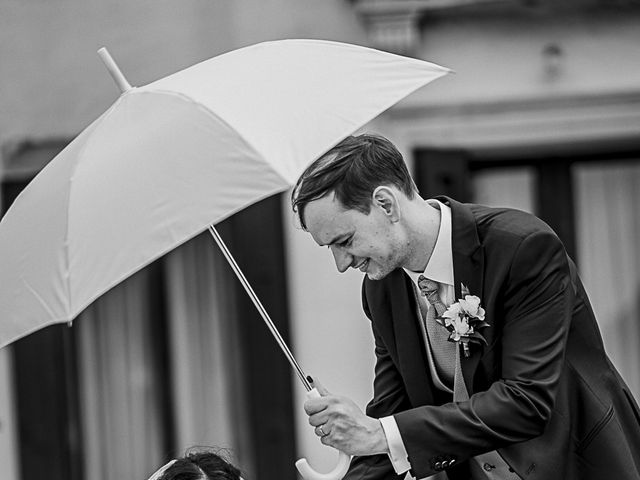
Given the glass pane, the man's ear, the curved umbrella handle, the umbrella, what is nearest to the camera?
the umbrella

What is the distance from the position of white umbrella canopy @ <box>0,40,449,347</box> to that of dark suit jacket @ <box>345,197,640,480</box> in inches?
16.5

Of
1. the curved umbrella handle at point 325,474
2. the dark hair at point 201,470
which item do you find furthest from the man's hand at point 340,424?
the dark hair at point 201,470

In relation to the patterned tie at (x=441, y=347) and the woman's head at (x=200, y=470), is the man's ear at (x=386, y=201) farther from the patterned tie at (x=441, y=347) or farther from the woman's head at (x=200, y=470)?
the woman's head at (x=200, y=470)

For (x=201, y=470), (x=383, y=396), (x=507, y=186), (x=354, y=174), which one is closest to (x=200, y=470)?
(x=201, y=470)

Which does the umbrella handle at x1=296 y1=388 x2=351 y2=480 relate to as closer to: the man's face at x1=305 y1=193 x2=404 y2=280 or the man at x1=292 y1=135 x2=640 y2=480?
the man at x1=292 y1=135 x2=640 y2=480

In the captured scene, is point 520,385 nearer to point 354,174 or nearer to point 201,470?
point 354,174

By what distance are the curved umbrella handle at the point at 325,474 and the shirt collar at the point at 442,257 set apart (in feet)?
1.52

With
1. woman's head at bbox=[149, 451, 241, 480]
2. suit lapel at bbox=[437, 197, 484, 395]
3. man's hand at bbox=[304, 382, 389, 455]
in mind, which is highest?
suit lapel at bbox=[437, 197, 484, 395]

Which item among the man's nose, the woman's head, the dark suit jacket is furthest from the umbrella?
the woman's head

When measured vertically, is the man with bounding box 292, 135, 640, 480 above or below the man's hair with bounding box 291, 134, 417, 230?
below

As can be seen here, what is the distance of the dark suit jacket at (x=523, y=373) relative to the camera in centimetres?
339

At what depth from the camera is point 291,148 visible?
3.24 meters

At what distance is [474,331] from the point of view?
3438 mm

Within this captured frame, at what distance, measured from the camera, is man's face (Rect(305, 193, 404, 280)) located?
11.0 feet
